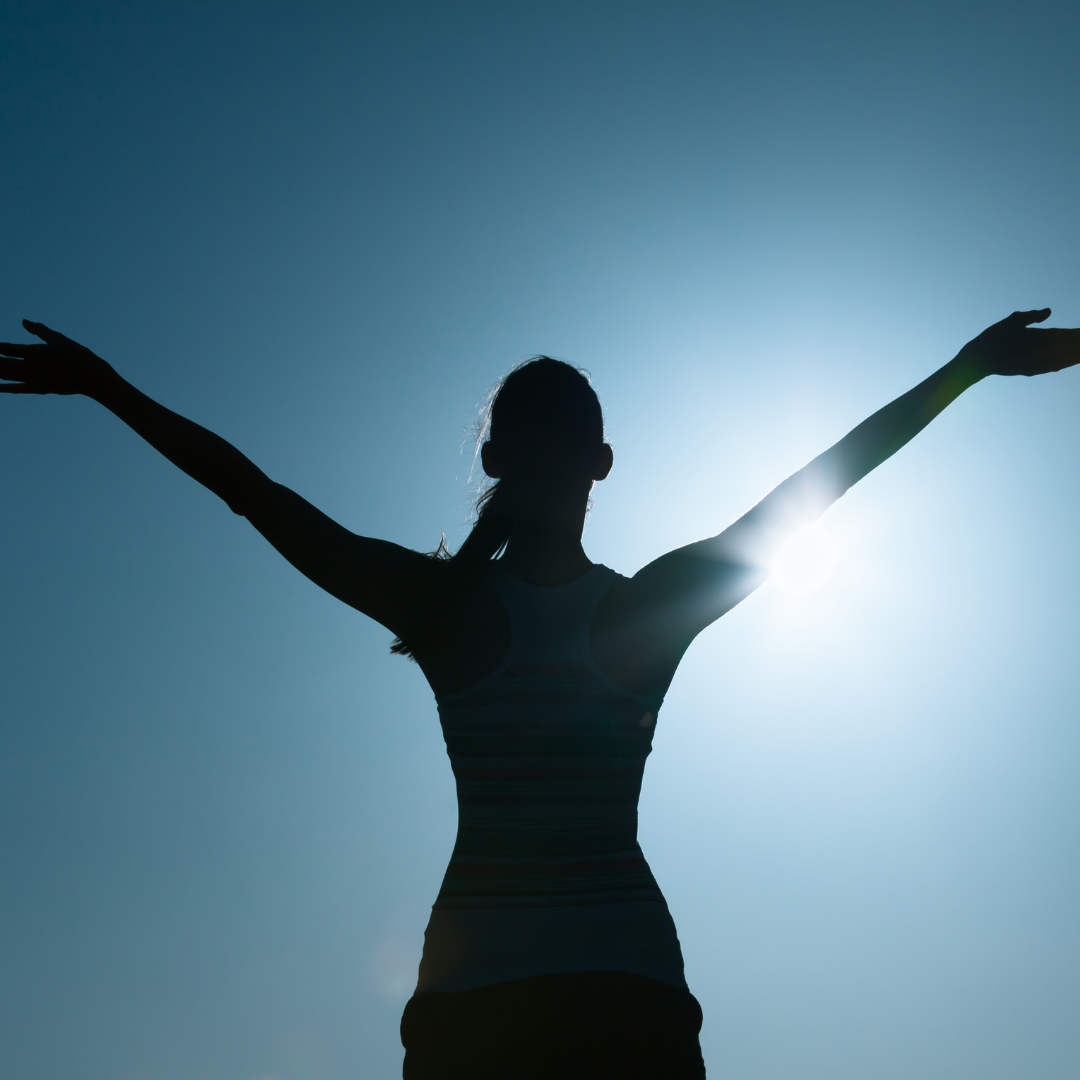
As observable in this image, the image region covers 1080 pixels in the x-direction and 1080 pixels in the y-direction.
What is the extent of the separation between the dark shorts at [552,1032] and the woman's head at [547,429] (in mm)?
1210

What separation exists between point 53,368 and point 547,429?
1261mm

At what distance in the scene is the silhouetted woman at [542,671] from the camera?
6.55ft

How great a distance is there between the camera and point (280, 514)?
2301 millimetres

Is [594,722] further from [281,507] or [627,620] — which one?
[281,507]

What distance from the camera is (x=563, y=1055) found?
6.36 ft

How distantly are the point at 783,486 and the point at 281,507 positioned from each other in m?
1.26

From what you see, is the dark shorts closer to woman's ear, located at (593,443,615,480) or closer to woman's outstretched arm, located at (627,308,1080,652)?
woman's outstretched arm, located at (627,308,1080,652)

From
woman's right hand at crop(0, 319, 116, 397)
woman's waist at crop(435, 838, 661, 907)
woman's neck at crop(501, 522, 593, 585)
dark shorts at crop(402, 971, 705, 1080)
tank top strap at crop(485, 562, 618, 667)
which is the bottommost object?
dark shorts at crop(402, 971, 705, 1080)

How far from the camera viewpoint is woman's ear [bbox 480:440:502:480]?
2640 mm

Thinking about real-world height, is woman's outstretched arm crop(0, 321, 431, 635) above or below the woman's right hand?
below

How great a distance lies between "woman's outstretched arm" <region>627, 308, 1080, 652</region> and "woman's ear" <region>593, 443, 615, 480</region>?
1.18ft

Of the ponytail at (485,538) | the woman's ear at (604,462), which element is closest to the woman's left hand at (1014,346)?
the woman's ear at (604,462)

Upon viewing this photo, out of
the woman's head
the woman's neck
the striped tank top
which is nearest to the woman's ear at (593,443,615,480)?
the woman's head

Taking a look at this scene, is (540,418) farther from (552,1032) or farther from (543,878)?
(552,1032)
